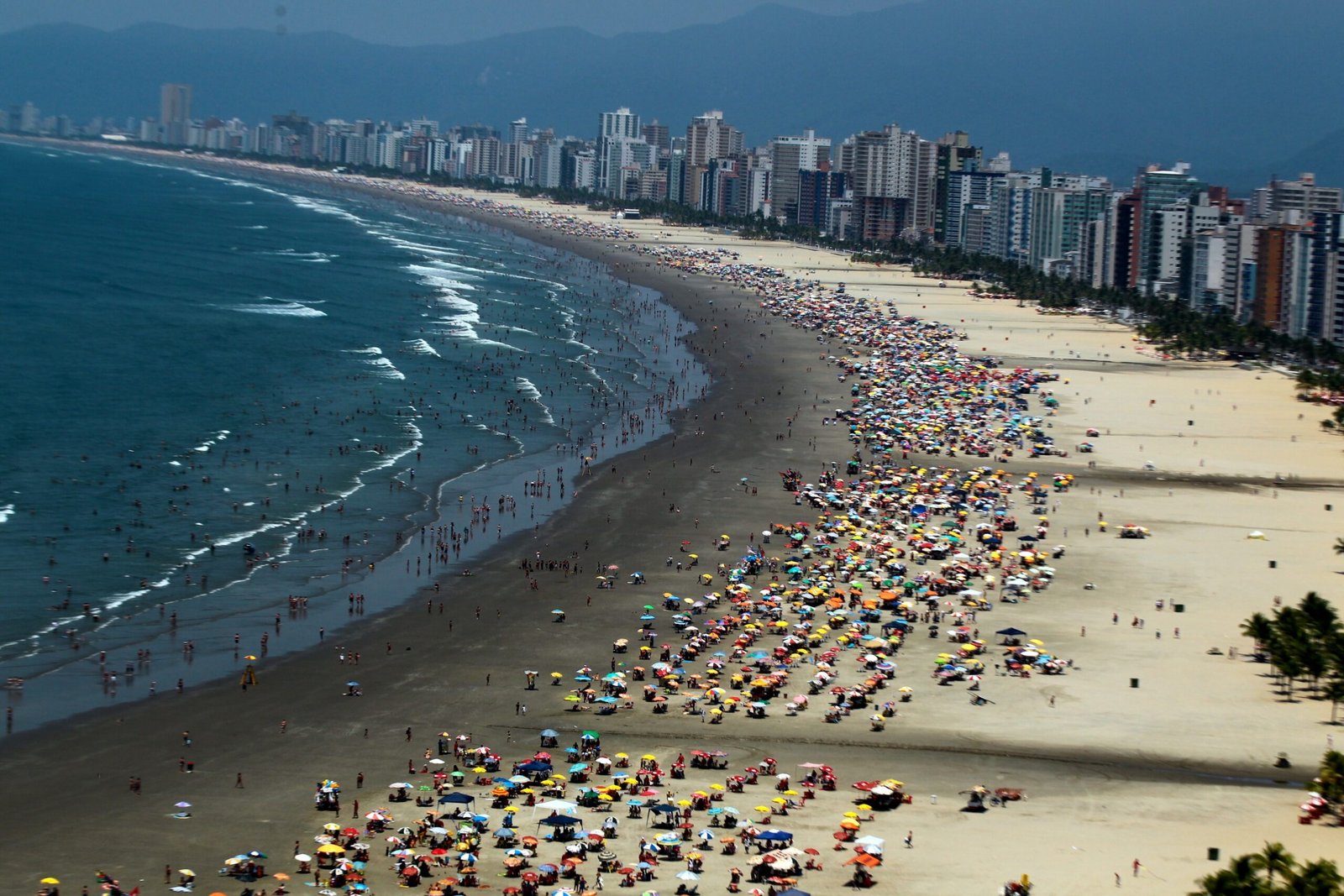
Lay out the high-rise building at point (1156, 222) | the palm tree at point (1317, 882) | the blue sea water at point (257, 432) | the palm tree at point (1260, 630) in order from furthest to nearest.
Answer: the high-rise building at point (1156, 222) → the blue sea water at point (257, 432) → the palm tree at point (1260, 630) → the palm tree at point (1317, 882)

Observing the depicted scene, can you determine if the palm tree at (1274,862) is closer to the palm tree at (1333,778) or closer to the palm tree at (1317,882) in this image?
the palm tree at (1317,882)

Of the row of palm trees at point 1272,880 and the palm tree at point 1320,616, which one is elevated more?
the palm tree at point 1320,616

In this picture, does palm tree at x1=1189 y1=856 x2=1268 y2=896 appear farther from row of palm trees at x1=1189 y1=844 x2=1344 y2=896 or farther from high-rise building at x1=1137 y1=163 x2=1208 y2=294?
high-rise building at x1=1137 y1=163 x2=1208 y2=294

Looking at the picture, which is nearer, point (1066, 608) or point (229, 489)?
point (1066, 608)

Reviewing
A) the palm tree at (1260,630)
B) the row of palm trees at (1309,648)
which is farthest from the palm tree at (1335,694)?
the palm tree at (1260,630)

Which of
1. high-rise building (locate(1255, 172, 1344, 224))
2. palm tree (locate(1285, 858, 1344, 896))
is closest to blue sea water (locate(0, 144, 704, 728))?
palm tree (locate(1285, 858, 1344, 896))

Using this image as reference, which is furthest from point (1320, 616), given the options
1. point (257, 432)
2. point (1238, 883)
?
point (257, 432)

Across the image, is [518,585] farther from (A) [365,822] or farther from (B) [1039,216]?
(B) [1039,216]

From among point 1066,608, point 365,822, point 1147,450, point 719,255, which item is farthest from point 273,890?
point 719,255
